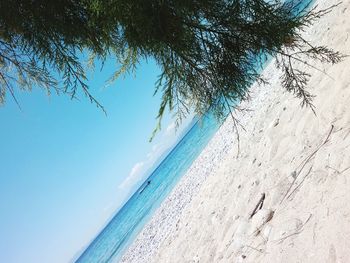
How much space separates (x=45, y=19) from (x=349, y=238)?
3.18 meters

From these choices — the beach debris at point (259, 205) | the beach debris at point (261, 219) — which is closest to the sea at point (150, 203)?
the beach debris at point (261, 219)

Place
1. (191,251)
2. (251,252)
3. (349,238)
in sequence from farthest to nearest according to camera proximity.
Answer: (191,251)
(251,252)
(349,238)

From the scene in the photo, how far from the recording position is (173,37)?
3.30 meters

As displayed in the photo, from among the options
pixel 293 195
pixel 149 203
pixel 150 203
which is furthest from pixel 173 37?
pixel 149 203

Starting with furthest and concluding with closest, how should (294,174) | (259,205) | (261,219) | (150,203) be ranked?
1. (150,203)
2. (259,205)
3. (294,174)
4. (261,219)

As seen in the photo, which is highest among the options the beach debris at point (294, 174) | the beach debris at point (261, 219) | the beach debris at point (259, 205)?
the beach debris at point (294, 174)

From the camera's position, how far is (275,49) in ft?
11.6

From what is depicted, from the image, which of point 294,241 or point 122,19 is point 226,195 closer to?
point 294,241

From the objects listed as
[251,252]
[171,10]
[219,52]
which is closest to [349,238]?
[251,252]

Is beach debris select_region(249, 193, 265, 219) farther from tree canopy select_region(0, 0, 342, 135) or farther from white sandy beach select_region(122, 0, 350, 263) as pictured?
tree canopy select_region(0, 0, 342, 135)

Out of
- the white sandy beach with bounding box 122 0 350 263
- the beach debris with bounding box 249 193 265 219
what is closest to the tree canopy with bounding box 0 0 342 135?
the white sandy beach with bounding box 122 0 350 263

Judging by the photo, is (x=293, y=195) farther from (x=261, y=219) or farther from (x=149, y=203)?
(x=149, y=203)

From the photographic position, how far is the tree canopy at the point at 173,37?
10.3 ft

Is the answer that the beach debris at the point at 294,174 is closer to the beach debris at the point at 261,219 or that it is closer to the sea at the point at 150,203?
the beach debris at the point at 261,219
